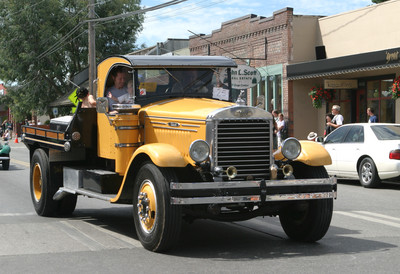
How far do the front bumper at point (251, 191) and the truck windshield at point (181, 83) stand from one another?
2.18 m

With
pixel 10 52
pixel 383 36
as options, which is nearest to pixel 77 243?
pixel 383 36

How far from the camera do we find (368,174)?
14.8m

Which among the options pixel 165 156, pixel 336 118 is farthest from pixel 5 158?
pixel 165 156

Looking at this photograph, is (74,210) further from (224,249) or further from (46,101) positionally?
(46,101)

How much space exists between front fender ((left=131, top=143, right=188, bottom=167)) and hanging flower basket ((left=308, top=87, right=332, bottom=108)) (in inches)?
840

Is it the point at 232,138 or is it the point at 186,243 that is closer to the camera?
the point at 232,138

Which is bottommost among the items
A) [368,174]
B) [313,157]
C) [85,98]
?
[368,174]

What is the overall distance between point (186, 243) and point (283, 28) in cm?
2240

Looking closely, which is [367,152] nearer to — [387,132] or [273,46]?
[387,132]

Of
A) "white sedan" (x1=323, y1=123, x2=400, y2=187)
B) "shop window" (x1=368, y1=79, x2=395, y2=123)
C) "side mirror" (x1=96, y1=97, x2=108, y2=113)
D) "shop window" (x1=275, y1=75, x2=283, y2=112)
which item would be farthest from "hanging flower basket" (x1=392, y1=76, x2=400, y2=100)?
"side mirror" (x1=96, y1=97, x2=108, y2=113)

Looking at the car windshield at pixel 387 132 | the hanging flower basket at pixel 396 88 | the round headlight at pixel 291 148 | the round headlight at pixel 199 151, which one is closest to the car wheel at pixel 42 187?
the round headlight at pixel 199 151

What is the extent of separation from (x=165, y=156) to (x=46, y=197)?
373 centimetres

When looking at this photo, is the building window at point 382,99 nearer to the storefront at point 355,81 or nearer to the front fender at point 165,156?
the storefront at point 355,81

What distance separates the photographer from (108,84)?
9273 millimetres
